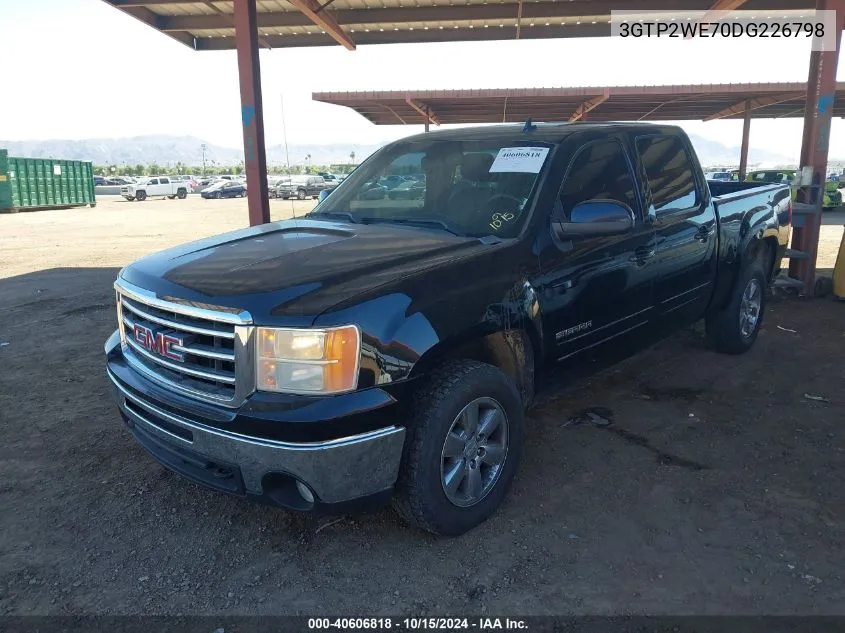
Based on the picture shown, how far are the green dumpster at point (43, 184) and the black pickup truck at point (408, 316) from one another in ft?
102

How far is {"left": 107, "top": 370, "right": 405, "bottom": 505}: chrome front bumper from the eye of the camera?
8.03 ft

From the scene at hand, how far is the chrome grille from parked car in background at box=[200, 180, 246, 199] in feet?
150

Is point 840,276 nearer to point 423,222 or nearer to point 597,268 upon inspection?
point 597,268

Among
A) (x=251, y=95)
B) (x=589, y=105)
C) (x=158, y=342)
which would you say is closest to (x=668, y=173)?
(x=158, y=342)

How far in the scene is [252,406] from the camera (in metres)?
2.49

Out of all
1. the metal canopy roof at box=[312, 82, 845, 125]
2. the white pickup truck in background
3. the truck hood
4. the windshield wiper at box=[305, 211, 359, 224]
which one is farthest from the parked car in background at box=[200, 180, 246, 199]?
the truck hood

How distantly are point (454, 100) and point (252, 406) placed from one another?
18.9m

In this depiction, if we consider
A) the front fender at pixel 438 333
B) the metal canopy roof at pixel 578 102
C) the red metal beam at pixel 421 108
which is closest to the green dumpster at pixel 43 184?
the metal canopy roof at pixel 578 102

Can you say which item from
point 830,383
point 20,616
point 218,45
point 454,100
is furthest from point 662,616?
point 454,100

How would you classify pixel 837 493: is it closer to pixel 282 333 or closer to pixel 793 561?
pixel 793 561

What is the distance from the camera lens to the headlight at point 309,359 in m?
2.45

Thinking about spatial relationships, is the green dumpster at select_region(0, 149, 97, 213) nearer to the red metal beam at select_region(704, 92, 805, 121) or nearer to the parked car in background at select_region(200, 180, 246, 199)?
the parked car in background at select_region(200, 180, 246, 199)

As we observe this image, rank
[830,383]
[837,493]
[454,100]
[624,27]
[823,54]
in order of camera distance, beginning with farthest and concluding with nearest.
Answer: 1. [454,100]
2. [624,27]
3. [823,54]
4. [830,383]
5. [837,493]

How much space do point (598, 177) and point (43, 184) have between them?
34.4 meters
